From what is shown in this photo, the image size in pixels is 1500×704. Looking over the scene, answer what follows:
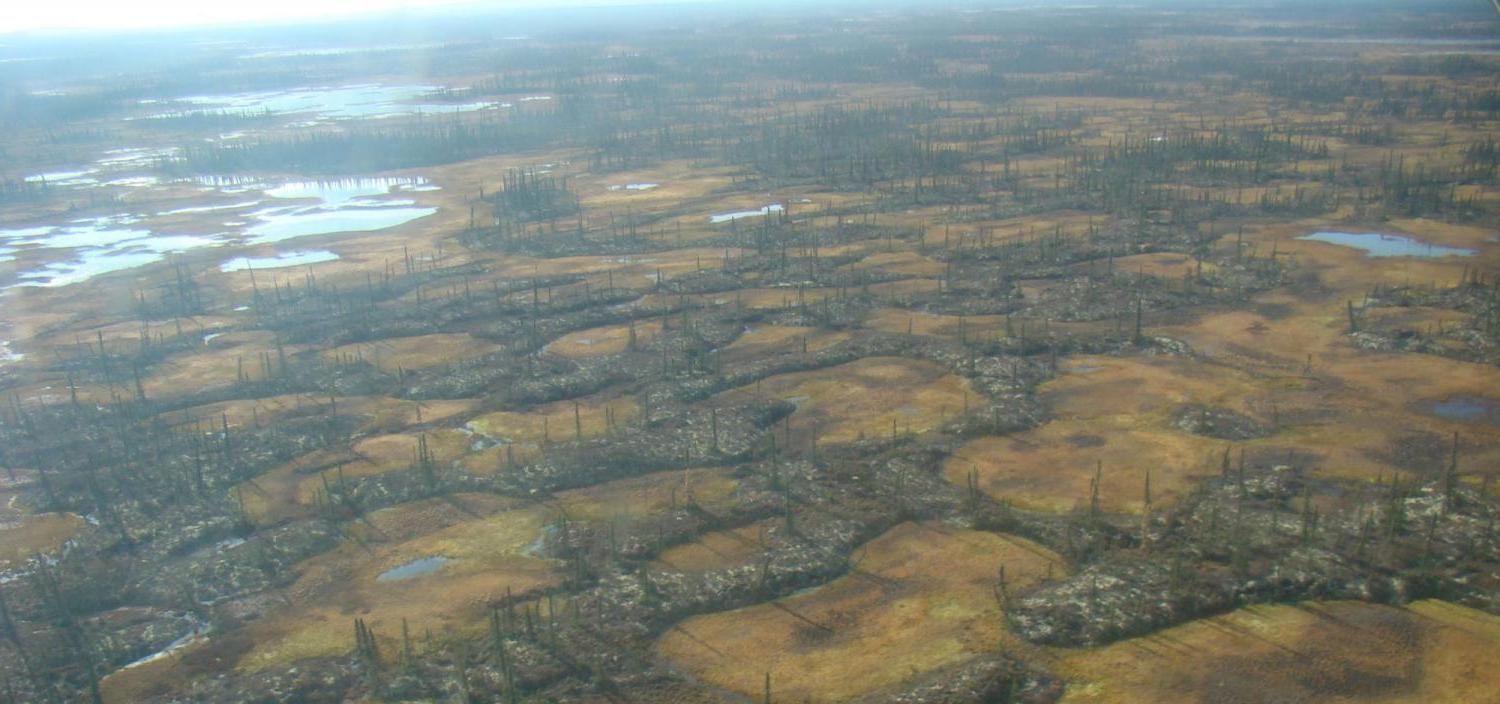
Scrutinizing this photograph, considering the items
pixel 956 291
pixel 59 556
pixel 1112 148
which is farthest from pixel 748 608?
pixel 1112 148

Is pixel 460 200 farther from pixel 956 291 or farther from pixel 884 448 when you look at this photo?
pixel 884 448

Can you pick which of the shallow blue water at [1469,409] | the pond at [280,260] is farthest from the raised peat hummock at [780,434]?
the pond at [280,260]

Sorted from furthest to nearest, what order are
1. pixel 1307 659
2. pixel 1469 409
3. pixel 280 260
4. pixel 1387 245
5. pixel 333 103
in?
pixel 333 103, pixel 280 260, pixel 1387 245, pixel 1469 409, pixel 1307 659

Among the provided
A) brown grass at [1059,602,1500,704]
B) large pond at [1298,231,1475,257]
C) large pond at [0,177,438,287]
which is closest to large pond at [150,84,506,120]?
large pond at [0,177,438,287]

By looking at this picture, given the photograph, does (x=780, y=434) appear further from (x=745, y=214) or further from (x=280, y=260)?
(x=280, y=260)

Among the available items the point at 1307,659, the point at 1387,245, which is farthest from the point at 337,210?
the point at 1307,659

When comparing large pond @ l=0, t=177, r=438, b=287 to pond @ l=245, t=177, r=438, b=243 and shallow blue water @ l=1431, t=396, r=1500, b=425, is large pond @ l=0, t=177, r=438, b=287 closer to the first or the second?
pond @ l=245, t=177, r=438, b=243
